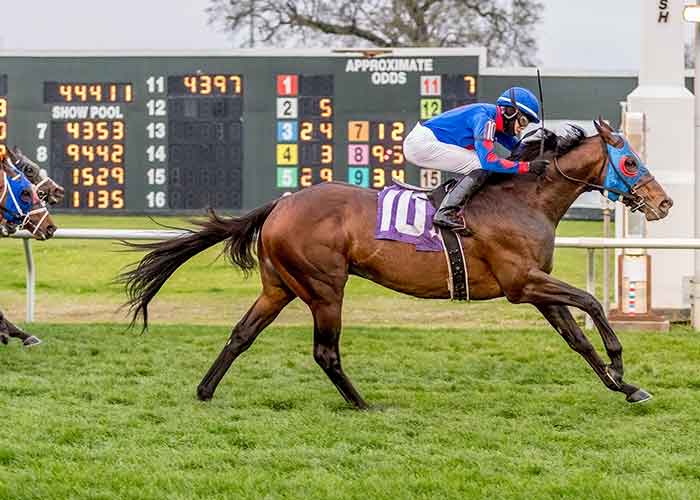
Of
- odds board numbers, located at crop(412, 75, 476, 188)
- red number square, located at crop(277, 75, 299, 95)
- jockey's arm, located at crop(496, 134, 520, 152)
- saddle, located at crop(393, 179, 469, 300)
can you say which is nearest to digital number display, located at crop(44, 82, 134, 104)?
red number square, located at crop(277, 75, 299, 95)

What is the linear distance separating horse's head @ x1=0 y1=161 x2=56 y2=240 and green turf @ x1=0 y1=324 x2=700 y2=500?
0.76m

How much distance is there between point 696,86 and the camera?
27.7 ft

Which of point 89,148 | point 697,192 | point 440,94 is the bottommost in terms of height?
point 697,192

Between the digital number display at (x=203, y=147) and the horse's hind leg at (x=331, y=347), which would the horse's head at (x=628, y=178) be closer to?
the horse's hind leg at (x=331, y=347)

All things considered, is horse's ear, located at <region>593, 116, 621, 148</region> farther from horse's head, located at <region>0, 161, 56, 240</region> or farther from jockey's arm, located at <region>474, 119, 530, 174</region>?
horse's head, located at <region>0, 161, 56, 240</region>

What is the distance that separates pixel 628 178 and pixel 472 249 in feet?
2.76

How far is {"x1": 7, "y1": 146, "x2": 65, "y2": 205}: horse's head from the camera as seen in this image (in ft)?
24.2

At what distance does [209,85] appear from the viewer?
15.1 m

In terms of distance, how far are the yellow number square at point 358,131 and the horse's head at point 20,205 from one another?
8.35 metres

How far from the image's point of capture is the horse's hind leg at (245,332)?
542 cm

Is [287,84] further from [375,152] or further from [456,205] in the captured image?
[456,205]

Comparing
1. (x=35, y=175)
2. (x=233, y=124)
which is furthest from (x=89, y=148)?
(x=35, y=175)

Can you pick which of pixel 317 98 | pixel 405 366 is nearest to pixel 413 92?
pixel 317 98

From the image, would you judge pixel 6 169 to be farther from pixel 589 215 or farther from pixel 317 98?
pixel 589 215
